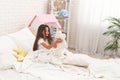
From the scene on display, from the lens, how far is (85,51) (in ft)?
13.8

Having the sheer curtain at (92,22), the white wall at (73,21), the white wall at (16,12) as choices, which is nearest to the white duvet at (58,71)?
the white wall at (16,12)

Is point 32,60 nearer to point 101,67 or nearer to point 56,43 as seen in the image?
point 56,43

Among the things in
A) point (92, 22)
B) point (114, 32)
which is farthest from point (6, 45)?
point (92, 22)

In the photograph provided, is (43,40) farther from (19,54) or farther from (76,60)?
(76,60)

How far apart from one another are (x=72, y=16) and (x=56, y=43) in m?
2.12

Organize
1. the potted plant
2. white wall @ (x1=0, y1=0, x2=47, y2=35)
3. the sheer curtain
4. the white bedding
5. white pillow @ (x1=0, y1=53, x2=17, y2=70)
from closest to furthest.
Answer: the white bedding → white pillow @ (x1=0, y1=53, x2=17, y2=70) → white wall @ (x1=0, y1=0, x2=47, y2=35) → the potted plant → the sheer curtain

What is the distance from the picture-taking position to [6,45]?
233 centimetres

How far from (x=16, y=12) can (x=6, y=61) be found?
132cm

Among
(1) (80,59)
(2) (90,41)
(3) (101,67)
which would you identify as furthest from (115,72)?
(2) (90,41)

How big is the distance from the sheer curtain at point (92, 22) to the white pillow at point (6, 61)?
2.25m

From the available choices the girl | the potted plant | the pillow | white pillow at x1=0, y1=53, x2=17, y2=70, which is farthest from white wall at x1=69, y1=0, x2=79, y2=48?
white pillow at x1=0, y1=53, x2=17, y2=70

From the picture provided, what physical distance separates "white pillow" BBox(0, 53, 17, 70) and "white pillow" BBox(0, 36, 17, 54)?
3.9 inches

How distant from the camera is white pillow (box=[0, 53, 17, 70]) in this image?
204 centimetres

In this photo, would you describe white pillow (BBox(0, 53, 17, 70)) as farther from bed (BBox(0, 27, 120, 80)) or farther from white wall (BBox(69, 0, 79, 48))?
white wall (BBox(69, 0, 79, 48))
